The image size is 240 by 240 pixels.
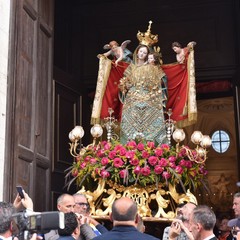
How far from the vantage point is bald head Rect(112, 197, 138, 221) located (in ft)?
10.6

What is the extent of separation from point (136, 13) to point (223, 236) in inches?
156

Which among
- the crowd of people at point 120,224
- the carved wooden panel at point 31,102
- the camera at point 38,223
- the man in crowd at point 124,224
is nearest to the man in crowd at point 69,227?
the crowd of people at point 120,224

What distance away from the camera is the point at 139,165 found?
6.15 meters

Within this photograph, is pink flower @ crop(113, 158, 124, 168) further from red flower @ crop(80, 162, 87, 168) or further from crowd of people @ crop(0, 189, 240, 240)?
crowd of people @ crop(0, 189, 240, 240)

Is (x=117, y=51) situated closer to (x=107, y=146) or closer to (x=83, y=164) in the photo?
(x=107, y=146)

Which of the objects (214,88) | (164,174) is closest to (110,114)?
(164,174)

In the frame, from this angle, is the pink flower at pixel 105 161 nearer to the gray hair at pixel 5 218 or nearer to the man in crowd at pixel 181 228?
the man in crowd at pixel 181 228

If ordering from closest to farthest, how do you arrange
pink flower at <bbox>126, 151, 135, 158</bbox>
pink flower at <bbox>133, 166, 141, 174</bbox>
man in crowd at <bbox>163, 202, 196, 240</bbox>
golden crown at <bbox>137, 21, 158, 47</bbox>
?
man in crowd at <bbox>163, 202, 196, 240</bbox>, pink flower at <bbox>133, 166, 141, 174</bbox>, pink flower at <bbox>126, 151, 135, 158</bbox>, golden crown at <bbox>137, 21, 158, 47</bbox>

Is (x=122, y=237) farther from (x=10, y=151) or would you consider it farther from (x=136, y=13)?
(x=136, y=13)

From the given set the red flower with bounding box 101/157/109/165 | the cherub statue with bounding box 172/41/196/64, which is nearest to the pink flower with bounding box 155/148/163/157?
the red flower with bounding box 101/157/109/165

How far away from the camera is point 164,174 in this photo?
6.10 meters

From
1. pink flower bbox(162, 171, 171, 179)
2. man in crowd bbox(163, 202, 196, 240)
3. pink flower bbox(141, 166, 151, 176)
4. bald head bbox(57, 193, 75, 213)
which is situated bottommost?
man in crowd bbox(163, 202, 196, 240)

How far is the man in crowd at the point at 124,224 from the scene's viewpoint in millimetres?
3166

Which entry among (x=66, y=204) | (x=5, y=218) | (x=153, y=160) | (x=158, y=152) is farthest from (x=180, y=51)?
(x=5, y=218)
